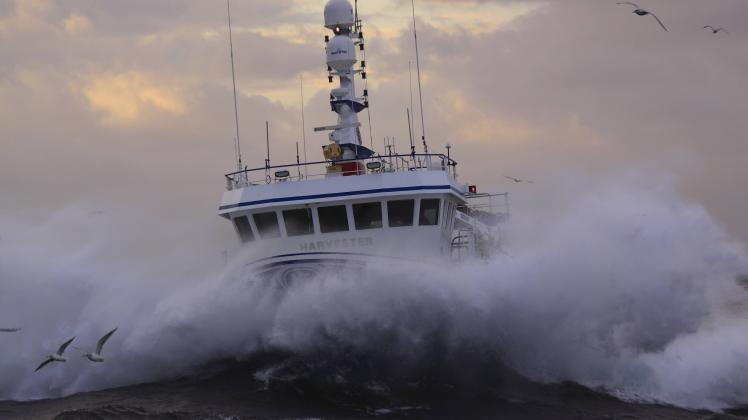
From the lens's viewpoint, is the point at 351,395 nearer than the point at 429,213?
Yes

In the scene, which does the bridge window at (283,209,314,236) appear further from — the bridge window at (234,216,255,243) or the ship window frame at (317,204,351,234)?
the bridge window at (234,216,255,243)

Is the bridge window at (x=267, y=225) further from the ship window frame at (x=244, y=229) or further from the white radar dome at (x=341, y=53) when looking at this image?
the white radar dome at (x=341, y=53)

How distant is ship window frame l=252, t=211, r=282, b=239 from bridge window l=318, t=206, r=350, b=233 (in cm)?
132

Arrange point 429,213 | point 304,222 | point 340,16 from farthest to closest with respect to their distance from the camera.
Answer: point 340,16 < point 429,213 < point 304,222

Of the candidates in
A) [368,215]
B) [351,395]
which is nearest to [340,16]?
[368,215]

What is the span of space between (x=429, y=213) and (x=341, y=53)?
6.67 metres

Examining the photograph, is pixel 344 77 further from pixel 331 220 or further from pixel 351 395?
pixel 351 395

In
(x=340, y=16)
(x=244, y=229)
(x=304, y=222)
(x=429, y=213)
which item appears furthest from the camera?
(x=340, y=16)

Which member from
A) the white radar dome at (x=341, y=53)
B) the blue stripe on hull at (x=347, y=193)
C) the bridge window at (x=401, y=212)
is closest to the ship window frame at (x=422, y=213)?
the bridge window at (x=401, y=212)

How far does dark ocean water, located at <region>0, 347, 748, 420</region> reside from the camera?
90.3 ft

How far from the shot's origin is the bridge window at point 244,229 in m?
32.2

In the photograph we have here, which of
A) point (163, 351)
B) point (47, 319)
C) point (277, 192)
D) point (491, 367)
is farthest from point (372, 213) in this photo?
point (47, 319)

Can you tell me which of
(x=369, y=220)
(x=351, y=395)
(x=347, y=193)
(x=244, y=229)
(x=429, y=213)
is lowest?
(x=351, y=395)

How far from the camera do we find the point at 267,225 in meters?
31.6
